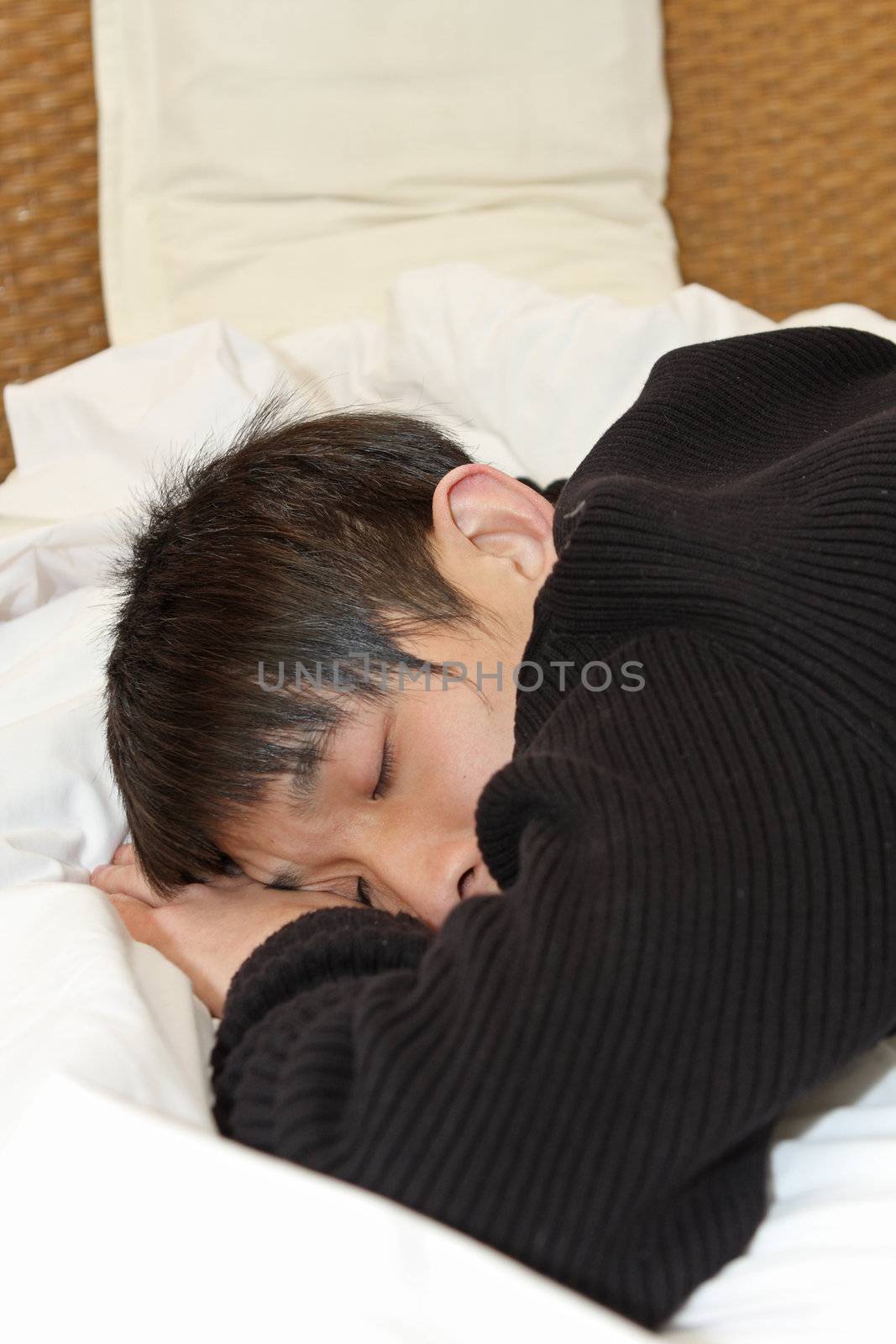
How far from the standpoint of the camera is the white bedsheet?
456 mm

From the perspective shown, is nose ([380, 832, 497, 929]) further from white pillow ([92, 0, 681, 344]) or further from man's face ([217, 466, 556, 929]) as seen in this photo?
white pillow ([92, 0, 681, 344])

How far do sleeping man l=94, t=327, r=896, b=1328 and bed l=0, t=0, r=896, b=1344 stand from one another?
0.05m

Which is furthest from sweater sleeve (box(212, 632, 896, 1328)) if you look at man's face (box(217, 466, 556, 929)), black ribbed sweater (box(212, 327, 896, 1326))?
man's face (box(217, 466, 556, 929))

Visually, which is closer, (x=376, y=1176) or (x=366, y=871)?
(x=376, y=1176)

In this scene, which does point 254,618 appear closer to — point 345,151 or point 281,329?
point 281,329

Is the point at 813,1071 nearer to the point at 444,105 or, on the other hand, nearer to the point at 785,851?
the point at 785,851

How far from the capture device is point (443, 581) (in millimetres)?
820

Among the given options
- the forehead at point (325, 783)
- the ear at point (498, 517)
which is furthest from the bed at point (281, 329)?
the ear at point (498, 517)

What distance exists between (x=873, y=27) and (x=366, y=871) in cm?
118

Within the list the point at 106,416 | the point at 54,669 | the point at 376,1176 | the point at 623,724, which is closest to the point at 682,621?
the point at 623,724

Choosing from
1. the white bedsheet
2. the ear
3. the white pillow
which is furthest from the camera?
the white pillow

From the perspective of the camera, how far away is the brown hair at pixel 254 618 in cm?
77

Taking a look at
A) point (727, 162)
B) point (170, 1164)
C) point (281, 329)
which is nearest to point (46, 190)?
point (281, 329)

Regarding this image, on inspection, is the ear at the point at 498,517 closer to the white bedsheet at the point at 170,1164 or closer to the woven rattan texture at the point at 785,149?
the white bedsheet at the point at 170,1164
